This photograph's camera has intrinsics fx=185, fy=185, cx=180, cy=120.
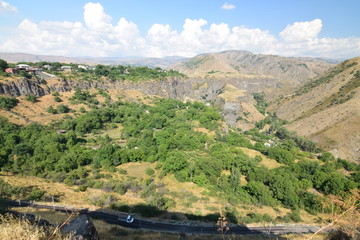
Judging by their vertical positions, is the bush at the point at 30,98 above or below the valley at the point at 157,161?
above

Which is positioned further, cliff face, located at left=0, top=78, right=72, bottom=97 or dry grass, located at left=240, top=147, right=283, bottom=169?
cliff face, located at left=0, top=78, right=72, bottom=97

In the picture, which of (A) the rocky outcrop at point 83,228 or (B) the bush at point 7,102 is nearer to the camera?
(A) the rocky outcrop at point 83,228

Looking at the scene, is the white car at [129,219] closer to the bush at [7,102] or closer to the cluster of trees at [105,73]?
the bush at [7,102]

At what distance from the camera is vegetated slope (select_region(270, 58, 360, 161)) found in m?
50.2

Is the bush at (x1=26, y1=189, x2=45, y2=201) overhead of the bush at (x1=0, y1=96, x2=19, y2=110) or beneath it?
beneath

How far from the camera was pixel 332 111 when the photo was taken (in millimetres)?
65750

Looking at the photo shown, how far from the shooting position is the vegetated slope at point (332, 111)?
50219 mm

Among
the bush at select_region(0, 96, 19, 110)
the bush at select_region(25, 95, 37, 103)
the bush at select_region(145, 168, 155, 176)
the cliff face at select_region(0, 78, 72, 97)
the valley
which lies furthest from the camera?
the bush at select_region(25, 95, 37, 103)

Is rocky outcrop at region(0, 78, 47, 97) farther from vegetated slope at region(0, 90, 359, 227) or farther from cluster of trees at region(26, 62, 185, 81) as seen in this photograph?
vegetated slope at region(0, 90, 359, 227)

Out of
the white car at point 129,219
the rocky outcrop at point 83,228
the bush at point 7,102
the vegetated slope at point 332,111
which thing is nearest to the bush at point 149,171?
the white car at point 129,219

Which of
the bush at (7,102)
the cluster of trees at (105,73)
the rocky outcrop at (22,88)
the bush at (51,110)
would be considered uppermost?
the cluster of trees at (105,73)

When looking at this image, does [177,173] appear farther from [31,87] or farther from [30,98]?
[31,87]

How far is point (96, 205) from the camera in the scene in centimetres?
2020

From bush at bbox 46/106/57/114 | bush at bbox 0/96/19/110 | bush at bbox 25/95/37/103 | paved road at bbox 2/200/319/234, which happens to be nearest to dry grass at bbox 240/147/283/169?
paved road at bbox 2/200/319/234
